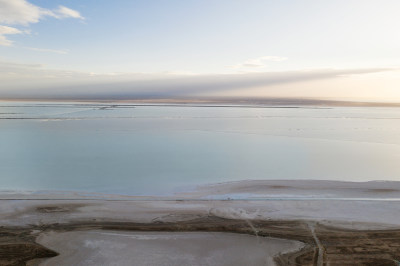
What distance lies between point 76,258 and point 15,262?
674mm

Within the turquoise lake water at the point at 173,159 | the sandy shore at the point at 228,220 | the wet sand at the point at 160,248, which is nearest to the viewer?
the wet sand at the point at 160,248

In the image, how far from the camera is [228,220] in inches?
192

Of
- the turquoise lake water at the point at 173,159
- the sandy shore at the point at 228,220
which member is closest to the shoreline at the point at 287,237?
the sandy shore at the point at 228,220

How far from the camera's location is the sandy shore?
4.02 metres

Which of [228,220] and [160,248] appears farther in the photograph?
[228,220]

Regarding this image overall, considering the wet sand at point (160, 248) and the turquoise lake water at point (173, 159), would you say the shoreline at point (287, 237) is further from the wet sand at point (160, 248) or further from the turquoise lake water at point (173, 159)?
the turquoise lake water at point (173, 159)

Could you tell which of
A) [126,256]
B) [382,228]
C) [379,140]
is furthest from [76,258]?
[379,140]

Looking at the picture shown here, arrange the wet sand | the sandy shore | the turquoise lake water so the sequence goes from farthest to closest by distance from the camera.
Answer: the turquoise lake water
the sandy shore
the wet sand

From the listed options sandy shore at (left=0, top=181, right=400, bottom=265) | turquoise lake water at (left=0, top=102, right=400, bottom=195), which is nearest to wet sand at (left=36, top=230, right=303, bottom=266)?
sandy shore at (left=0, top=181, right=400, bottom=265)

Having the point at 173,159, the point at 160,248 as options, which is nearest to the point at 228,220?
the point at 160,248

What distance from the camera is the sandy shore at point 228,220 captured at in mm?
→ 4016

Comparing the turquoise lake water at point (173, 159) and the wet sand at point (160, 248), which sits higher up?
the turquoise lake water at point (173, 159)

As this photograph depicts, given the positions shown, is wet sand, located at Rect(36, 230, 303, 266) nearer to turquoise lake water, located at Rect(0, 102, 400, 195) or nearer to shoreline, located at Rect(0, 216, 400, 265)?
shoreline, located at Rect(0, 216, 400, 265)

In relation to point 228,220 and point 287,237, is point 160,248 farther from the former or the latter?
point 287,237
